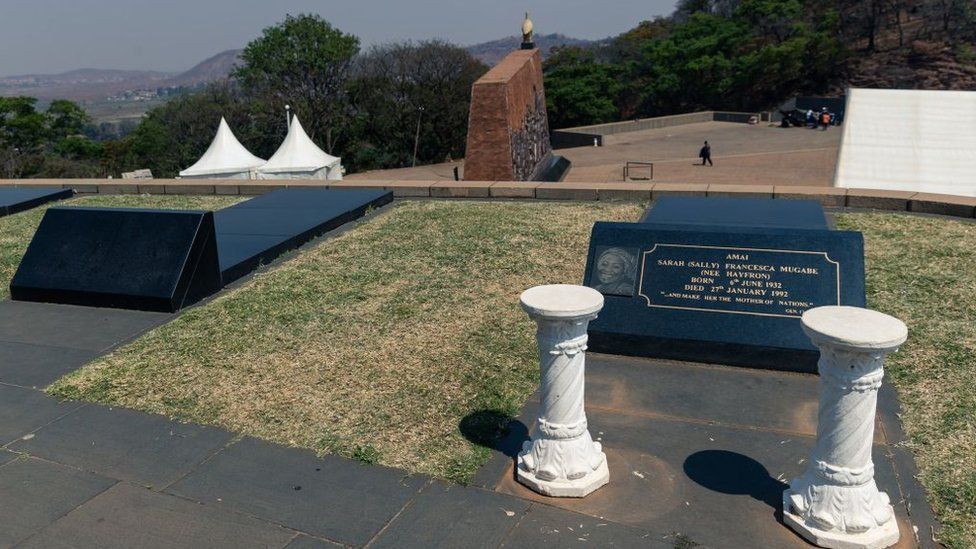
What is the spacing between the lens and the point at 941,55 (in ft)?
160

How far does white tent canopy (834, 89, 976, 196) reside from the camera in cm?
1209

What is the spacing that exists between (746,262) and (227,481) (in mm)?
4235

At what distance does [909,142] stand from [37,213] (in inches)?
617

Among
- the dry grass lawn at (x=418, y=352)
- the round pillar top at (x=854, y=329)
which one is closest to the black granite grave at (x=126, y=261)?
the dry grass lawn at (x=418, y=352)

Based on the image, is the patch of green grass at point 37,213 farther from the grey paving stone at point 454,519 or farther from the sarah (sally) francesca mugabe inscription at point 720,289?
the sarah (sally) francesca mugabe inscription at point 720,289

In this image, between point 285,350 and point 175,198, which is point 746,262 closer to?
point 285,350

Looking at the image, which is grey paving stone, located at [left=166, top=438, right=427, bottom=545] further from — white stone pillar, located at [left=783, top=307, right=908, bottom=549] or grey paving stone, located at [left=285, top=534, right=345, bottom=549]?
white stone pillar, located at [left=783, top=307, right=908, bottom=549]

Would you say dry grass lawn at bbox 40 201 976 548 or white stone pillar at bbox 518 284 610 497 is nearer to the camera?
white stone pillar at bbox 518 284 610 497

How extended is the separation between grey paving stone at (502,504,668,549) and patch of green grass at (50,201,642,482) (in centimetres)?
64

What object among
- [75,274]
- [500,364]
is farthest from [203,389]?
[75,274]

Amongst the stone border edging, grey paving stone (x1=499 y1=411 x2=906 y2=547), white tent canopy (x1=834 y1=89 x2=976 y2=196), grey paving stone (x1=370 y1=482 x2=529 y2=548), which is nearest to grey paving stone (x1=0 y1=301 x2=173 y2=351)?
grey paving stone (x1=370 y1=482 x2=529 y2=548)

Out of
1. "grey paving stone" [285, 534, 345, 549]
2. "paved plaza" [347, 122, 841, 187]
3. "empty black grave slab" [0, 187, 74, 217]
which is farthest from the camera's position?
"paved plaza" [347, 122, 841, 187]

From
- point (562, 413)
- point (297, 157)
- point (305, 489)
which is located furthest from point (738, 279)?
point (297, 157)

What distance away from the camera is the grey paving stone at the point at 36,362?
6066 millimetres
